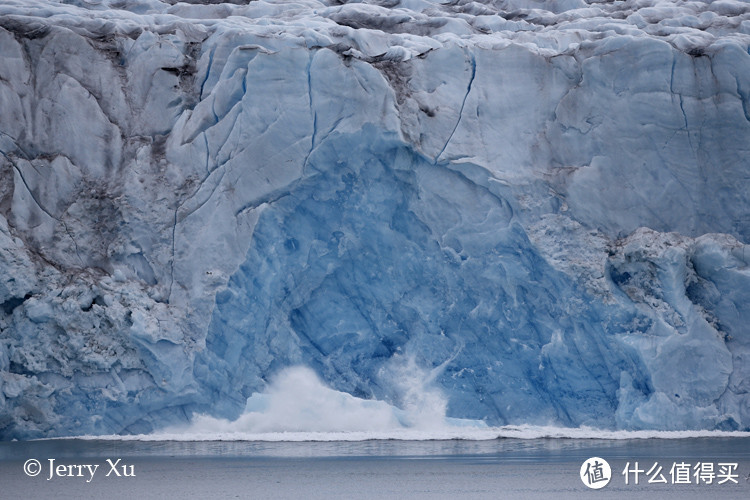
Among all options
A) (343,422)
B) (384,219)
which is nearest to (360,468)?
(343,422)

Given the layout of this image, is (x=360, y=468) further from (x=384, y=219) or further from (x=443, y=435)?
(x=384, y=219)

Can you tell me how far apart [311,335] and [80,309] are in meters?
2.42

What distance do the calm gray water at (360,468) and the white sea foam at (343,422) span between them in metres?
0.24

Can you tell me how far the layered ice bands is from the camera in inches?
400

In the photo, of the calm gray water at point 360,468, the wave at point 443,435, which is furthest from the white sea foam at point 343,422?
the calm gray water at point 360,468

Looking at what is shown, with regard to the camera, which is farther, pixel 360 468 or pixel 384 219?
pixel 384 219

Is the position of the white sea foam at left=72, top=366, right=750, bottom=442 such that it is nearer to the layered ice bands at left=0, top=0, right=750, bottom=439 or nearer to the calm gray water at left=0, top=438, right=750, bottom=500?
the layered ice bands at left=0, top=0, right=750, bottom=439

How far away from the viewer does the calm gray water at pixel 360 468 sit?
23.1ft

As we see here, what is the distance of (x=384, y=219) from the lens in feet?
35.2

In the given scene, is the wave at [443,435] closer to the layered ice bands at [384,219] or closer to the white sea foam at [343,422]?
the white sea foam at [343,422]

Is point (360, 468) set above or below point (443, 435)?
above

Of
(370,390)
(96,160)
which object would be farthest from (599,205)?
(96,160)

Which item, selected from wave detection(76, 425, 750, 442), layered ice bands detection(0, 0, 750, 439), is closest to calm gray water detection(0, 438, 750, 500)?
wave detection(76, 425, 750, 442)

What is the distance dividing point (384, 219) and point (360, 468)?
11.1ft
